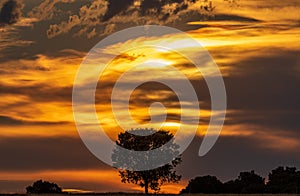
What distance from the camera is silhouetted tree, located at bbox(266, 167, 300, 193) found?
449 feet

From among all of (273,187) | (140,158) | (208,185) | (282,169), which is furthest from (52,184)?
(282,169)

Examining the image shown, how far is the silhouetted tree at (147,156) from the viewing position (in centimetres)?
13588

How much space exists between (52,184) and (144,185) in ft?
67.2

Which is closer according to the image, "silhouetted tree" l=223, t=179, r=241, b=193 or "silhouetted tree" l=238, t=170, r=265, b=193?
"silhouetted tree" l=223, t=179, r=241, b=193

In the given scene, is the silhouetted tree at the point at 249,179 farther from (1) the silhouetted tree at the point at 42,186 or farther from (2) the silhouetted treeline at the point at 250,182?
(1) the silhouetted tree at the point at 42,186

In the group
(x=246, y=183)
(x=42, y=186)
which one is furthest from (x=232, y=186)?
(x=42, y=186)

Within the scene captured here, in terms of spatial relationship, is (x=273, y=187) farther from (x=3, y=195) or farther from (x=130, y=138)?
(x=3, y=195)

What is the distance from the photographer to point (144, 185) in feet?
446

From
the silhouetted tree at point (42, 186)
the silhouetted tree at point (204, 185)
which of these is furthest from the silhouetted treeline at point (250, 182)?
the silhouetted tree at point (42, 186)

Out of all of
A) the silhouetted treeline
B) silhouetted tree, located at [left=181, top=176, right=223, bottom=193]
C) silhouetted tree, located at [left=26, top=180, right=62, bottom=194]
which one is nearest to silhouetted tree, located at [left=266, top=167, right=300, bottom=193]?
the silhouetted treeline

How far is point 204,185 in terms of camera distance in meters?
149

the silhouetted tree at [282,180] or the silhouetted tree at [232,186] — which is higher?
the silhouetted tree at [282,180]

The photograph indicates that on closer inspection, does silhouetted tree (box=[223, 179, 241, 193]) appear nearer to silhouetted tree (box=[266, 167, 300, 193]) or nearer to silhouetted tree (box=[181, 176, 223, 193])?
silhouetted tree (box=[181, 176, 223, 193])

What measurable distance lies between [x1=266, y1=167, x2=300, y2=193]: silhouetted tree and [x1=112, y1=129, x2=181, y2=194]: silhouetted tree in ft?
60.3
